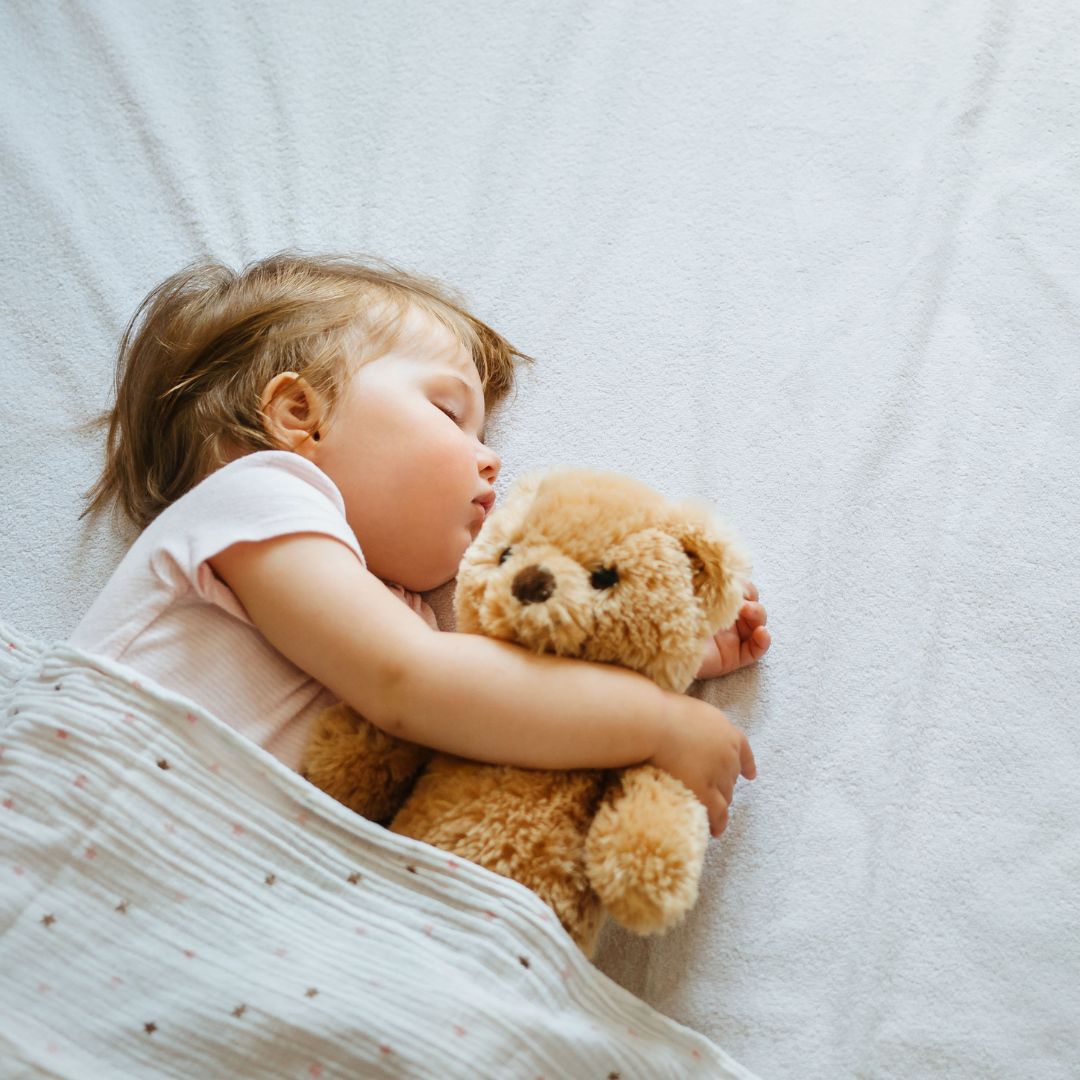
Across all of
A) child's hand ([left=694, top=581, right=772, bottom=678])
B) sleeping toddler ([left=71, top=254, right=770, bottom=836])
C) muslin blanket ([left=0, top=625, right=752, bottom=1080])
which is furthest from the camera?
child's hand ([left=694, top=581, right=772, bottom=678])

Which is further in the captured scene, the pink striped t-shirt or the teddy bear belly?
the pink striped t-shirt

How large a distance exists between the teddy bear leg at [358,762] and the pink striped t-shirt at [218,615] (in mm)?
45

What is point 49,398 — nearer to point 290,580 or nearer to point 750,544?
point 290,580

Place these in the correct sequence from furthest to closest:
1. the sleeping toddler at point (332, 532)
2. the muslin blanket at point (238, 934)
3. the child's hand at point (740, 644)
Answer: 1. the child's hand at point (740, 644)
2. the sleeping toddler at point (332, 532)
3. the muslin blanket at point (238, 934)

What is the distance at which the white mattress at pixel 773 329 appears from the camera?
0.90 m

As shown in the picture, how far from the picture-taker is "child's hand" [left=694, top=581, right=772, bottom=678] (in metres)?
1.00

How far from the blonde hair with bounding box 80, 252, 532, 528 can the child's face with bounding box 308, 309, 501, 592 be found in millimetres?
30

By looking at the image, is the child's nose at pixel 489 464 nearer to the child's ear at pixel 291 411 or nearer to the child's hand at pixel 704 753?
the child's ear at pixel 291 411

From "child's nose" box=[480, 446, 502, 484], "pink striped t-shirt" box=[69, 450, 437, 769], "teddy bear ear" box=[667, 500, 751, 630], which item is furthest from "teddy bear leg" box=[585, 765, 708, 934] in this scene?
"child's nose" box=[480, 446, 502, 484]

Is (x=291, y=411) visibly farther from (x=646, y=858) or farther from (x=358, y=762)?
(x=646, y=858)

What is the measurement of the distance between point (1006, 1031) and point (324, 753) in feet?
1.84

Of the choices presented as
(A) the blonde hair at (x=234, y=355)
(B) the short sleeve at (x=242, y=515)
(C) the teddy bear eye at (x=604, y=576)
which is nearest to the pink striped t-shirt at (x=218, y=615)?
(B) the short sleeve at (x=242, y=515)

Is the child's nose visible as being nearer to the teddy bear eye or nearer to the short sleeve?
the short sleeve

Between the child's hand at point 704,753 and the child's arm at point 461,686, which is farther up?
the child's arm at point 461,686
